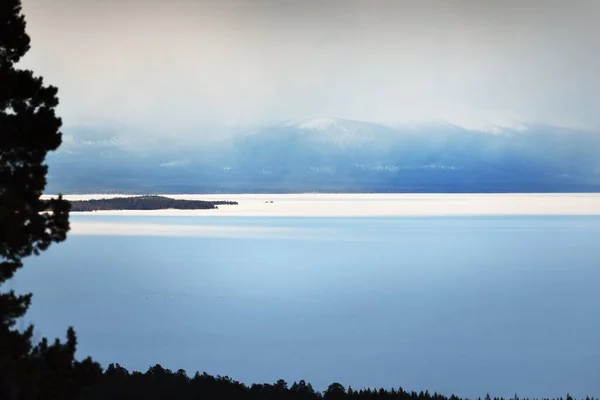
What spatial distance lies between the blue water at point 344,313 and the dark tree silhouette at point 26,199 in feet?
46.4

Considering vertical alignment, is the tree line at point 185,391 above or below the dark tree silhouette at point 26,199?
below

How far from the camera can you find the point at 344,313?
3441 cm

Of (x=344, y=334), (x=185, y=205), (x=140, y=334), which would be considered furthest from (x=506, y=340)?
(x=185, y=205)

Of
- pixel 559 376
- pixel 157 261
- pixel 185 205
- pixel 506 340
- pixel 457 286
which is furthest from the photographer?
pixel 185 205

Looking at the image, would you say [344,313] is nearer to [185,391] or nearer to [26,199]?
[185,391]

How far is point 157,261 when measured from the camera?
55.6 meters

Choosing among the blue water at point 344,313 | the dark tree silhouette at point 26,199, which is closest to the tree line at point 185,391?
the dark tree silhouette at point 26,199

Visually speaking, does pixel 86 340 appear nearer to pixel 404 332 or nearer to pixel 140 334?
pixel 140 334

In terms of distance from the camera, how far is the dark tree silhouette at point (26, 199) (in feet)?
30.2

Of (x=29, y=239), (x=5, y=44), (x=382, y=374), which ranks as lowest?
(x=382, y=374)

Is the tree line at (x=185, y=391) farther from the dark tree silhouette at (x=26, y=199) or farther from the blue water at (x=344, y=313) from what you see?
the blue water at (x=344, y=313)

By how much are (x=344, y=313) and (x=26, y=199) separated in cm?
2566

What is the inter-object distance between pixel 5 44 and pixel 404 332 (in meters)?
22.8

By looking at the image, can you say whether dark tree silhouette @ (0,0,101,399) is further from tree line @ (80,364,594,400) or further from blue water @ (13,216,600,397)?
blue water @ (13,216,600,397)
